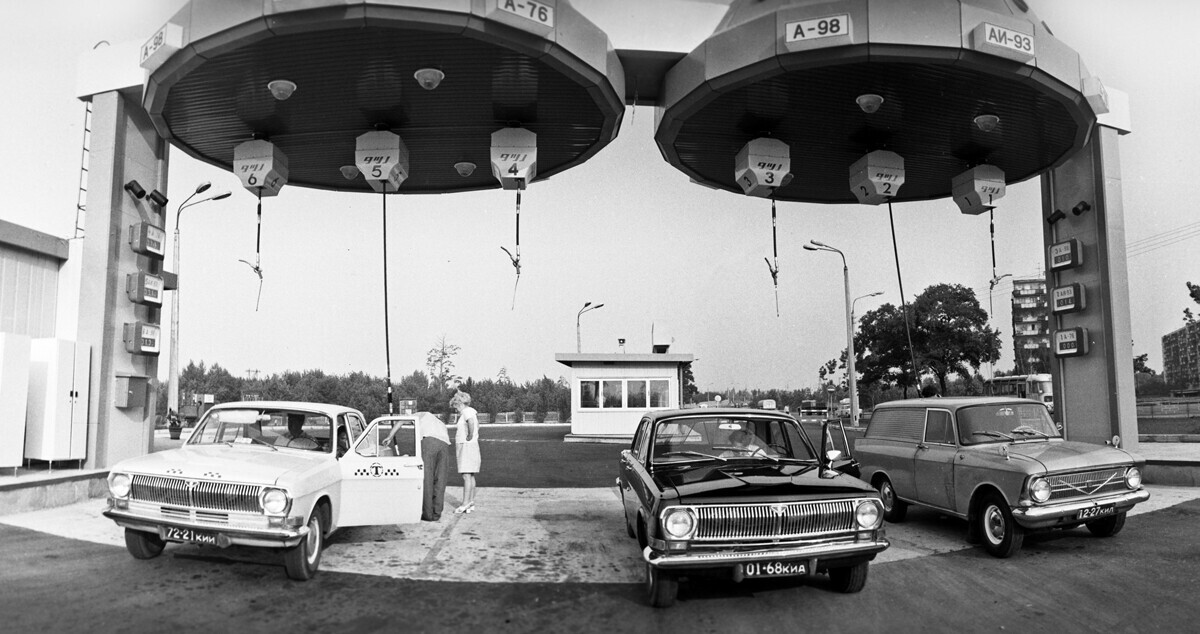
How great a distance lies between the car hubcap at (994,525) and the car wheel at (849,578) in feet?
8.19

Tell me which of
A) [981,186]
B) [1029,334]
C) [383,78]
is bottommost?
[981,186]

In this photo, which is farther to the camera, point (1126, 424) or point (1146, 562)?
point (1126, 424)

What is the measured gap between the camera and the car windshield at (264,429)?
7.98 m

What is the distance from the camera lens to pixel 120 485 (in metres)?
6.60

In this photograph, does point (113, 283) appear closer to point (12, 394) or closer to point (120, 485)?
point (12, 394)

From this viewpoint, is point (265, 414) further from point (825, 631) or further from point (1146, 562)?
point (1146, 562)

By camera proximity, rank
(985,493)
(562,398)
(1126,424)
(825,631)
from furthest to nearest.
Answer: (562,398) → (1126,424) → (985,493) → (825,631)

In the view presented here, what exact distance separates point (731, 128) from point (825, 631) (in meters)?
8.25

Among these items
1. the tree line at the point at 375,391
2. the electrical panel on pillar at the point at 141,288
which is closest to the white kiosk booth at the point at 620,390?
the electrical panel on pillar at the point at 141,288

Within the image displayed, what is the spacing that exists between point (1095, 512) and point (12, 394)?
549 inches

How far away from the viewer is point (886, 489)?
10.1 meters

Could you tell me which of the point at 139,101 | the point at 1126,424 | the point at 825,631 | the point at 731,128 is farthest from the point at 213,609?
the point at 1126,424

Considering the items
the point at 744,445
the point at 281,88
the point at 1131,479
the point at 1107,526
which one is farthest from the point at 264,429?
the point at 1107,526

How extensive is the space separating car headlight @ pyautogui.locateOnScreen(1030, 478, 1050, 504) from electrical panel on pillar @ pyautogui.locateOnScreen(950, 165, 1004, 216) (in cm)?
697
